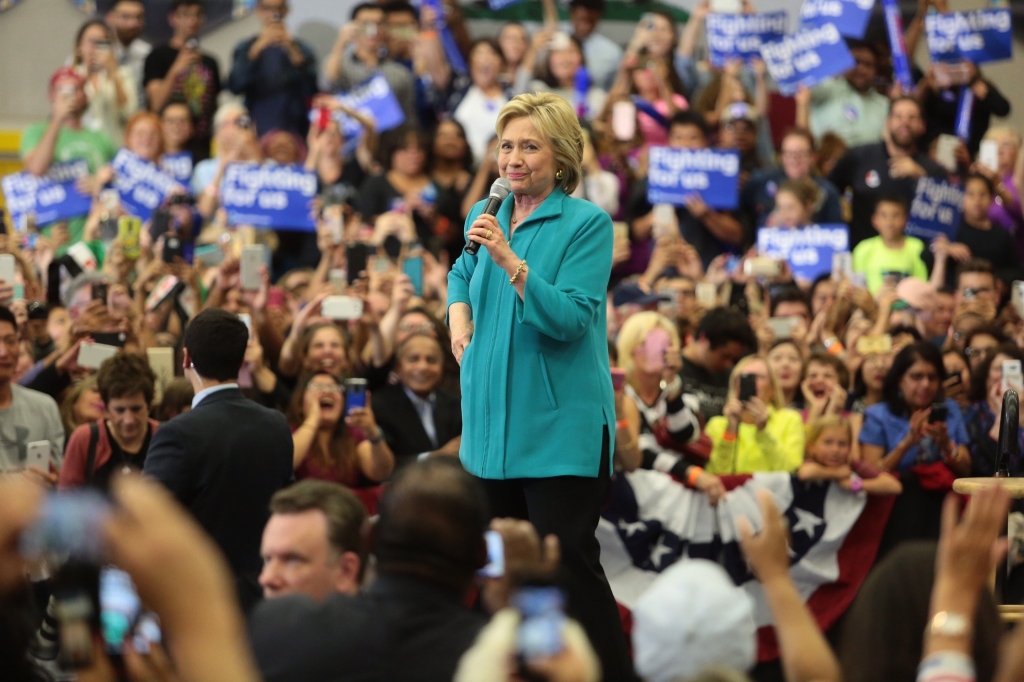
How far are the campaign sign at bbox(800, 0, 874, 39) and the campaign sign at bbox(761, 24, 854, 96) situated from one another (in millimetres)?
88

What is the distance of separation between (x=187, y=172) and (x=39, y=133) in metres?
1.05

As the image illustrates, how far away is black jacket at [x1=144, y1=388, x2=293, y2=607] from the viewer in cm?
444

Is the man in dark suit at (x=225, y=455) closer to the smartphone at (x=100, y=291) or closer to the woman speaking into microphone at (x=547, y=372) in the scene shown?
the woman speaking into microphone at (x=547, y=372)

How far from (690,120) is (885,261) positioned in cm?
172

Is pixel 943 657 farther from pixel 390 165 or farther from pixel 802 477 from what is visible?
pixel 390 165

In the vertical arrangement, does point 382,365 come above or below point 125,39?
below

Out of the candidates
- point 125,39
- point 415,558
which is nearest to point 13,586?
point 415,558

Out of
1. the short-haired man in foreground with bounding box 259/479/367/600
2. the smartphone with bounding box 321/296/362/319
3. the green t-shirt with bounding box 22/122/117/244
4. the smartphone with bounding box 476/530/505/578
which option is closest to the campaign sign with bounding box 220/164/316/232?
the green t-shirt with bounding box 22/122/117/244

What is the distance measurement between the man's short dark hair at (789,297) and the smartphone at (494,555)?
6100 mm

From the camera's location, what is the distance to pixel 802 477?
648cm

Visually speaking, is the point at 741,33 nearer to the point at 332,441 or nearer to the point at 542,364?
the point at 332,441

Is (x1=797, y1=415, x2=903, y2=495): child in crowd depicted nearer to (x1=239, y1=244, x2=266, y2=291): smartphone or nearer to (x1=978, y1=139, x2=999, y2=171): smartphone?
(x1=239, y1=244, x2=266, y2=291): smartphone

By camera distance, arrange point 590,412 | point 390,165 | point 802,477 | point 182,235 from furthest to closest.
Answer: point 390,165 → point 182,235 → point 802,477 → point 590,412

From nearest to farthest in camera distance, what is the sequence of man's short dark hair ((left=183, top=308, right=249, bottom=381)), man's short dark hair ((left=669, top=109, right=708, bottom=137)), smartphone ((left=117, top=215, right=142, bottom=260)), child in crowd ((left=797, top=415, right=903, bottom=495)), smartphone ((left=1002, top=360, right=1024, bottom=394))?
man's short dark hair ((left=183, top=308, right=249, bottom=381)), child in crowd ((left=797, top=415, right=903, bottom=495)), smartphone ((left=1002, top=360, right=1024, bottom=394)), smartphone ((left=117, top=215, right=142, bottom=260)), man's short dark hair ((left=669, top=109, right=708, bottom=137))
